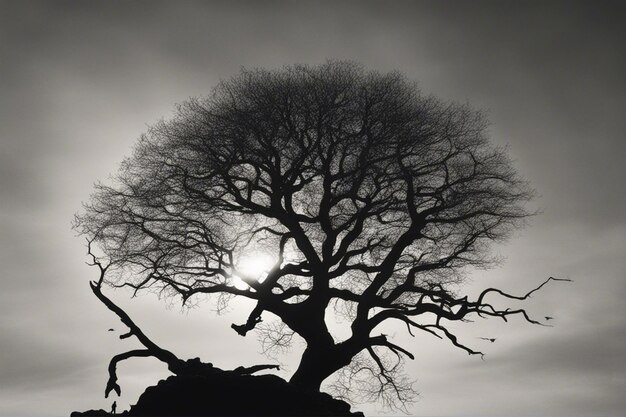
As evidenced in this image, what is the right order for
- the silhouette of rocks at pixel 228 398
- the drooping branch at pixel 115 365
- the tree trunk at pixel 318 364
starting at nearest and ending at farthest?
the silhouette of rocks at pixel 228 398
the drooping branch at pixel 115 365
the tree trunk at pixel 318 364

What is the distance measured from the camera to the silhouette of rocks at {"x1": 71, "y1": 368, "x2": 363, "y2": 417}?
1769 cm

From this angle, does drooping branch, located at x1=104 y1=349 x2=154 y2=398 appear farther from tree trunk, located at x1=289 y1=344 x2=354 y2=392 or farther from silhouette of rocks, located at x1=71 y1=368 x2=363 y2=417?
tree trunk, located at x1=289 y1=344 x2=354 y2=392

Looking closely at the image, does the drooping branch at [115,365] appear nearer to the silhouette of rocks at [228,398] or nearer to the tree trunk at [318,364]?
the silhouette of rocks at [228,398]

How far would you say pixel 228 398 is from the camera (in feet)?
58.5

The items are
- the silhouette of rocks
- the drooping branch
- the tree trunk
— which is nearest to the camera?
the silhouette of rocks

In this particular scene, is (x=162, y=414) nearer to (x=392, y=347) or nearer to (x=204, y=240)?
(x=204, y=240)

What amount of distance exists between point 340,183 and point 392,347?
4.96 meters

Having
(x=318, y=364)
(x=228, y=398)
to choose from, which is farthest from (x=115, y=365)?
(x=318, y=364)

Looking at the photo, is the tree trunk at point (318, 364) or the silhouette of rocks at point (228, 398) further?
the tree trunk at point (318, 364)

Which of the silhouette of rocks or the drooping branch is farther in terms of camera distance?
the drooping branch

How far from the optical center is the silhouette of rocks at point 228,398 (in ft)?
58.0

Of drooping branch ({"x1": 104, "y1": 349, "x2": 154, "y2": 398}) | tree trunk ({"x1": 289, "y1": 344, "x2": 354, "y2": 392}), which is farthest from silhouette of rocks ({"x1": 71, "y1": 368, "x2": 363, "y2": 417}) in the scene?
tree trunk ({"x1": 289, "y1": 344, "x2": 354, "y2": 392})

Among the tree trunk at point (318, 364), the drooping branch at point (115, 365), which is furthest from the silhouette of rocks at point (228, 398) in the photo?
the tree trunk at point (318, 364)

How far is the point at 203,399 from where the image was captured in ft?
58.7
